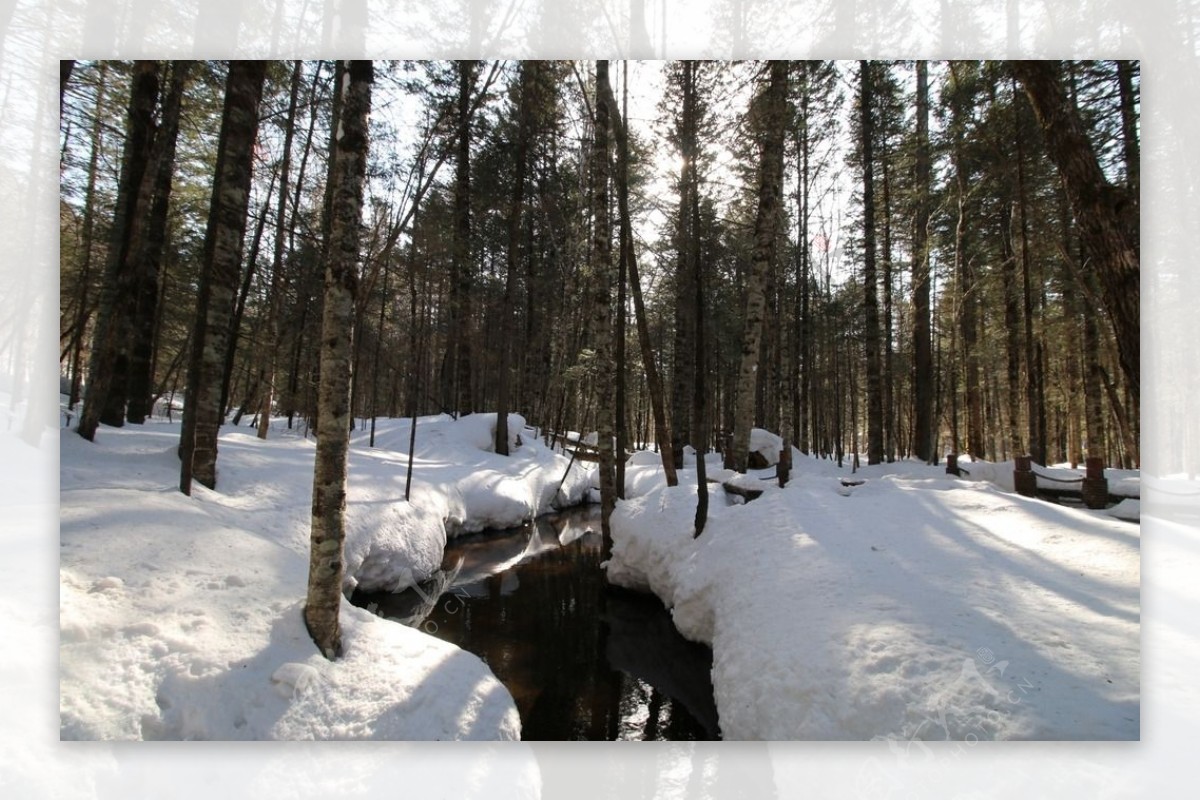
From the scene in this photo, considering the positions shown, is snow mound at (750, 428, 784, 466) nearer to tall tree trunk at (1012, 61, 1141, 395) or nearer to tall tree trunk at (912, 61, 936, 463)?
tall tree trunk at (912, 61, 936, 463)

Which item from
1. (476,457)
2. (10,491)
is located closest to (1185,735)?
(10,491)

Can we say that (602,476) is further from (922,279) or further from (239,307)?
(922,279)

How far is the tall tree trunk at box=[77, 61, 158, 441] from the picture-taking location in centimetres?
475

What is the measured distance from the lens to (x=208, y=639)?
272 centimetres

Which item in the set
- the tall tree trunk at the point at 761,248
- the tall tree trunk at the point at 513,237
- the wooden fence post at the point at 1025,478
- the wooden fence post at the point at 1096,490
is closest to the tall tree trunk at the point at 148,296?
the tall tree trunk at the point at 513,237

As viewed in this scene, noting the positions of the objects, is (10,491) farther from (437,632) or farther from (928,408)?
(928,408)

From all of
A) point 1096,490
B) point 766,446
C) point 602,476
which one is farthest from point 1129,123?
point 766,446

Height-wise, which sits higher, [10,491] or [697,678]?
[10,491]

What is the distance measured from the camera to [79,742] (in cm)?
230

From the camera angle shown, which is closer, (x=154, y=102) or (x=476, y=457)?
A: (x=154, y=102)

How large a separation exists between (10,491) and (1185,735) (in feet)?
21.7

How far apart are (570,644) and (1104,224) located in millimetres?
5315

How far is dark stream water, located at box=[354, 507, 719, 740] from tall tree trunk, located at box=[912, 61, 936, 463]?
254 inches

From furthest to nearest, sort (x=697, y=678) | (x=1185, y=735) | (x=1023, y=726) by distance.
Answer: (x=697, y=678) → (x=1185, y=735) → (x=1023, y=726)
